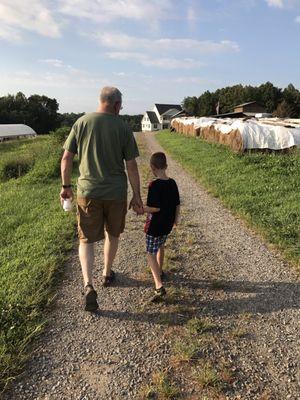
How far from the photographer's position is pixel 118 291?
4.11 meters

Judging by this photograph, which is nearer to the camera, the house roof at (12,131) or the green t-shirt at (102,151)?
the green t-shirt at (102,151)

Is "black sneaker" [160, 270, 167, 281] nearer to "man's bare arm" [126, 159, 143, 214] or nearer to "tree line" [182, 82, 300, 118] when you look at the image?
"man's bare arm" [126, 159, 143, 214]

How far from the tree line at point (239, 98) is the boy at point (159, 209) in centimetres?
7005

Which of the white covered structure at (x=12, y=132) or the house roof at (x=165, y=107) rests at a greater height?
the house roof at (x=165, y=107)

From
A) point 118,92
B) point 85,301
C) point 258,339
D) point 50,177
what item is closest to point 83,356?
point 85,301

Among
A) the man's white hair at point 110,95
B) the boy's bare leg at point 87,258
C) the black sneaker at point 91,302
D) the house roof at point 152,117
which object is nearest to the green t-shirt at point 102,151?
the man's white hair at point 110,95

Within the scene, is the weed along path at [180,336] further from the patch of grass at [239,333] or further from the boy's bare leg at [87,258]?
the boy's bare leg at [87,258]

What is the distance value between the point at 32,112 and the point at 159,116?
3029 centimetres

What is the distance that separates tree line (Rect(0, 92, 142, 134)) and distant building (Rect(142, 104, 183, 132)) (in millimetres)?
11292

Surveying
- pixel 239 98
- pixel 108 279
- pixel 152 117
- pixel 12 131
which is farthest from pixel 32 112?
pixel 108 279

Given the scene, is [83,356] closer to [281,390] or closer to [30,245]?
[281,390]

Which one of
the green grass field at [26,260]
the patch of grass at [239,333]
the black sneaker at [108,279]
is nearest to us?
the green grass field at [26,260]

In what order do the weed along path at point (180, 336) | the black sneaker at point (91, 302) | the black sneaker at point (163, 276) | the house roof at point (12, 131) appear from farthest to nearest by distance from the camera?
the house roof at point (12, 131)
the black sneaker at point (163, 276)
the black sneaker at point (91, 302)
the weed along path at point (180, 336)

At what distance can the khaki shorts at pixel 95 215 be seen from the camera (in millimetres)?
3697
